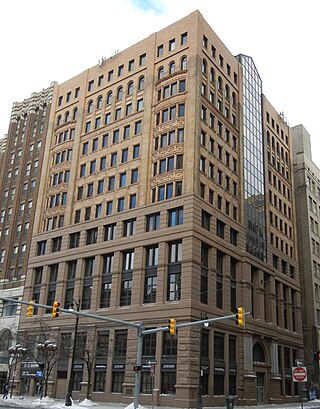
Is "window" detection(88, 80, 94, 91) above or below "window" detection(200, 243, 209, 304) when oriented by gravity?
above

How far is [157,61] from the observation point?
61.1m

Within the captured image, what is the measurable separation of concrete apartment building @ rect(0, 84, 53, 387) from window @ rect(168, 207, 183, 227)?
27292mm

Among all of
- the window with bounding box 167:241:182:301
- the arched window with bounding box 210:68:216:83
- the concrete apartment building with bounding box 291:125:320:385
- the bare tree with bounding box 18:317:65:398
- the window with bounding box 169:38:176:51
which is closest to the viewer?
the window with bounding box 167:241:182:301

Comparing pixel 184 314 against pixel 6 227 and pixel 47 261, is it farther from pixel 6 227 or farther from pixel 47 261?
pixel 6 227

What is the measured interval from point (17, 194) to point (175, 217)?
3497 cm

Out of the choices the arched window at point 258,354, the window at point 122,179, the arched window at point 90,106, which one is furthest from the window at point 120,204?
the arched window at point 258,354

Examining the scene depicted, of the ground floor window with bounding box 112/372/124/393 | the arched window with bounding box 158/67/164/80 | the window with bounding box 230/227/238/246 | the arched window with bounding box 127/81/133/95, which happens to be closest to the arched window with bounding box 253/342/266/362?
the window with bounding box 230/227/238/246

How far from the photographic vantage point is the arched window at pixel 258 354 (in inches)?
2258

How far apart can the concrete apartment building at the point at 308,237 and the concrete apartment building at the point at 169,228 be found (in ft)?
26.1

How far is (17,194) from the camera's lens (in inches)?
2995

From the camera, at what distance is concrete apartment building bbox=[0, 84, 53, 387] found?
67312 millimetres

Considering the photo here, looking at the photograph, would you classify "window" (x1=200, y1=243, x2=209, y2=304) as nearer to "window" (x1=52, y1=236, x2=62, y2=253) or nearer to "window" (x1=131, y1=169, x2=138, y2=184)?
"window" (x1=131, y1=169, x2=138, y2=184)

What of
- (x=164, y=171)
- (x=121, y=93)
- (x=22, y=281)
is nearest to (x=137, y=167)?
(x=164, y=171)

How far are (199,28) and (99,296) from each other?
3430cm
